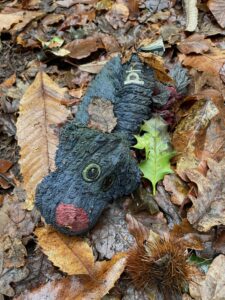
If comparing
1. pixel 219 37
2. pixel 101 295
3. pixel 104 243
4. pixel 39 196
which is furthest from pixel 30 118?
pixel 219 37

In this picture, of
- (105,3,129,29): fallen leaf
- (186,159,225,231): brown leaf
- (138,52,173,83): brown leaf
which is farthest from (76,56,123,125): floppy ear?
(105,3,129,29): fallen leaf

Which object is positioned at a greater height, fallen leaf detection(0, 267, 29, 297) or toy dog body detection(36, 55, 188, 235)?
toy dog body detection(36, 55, 188, 235)

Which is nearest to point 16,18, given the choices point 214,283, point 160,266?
point 160,266

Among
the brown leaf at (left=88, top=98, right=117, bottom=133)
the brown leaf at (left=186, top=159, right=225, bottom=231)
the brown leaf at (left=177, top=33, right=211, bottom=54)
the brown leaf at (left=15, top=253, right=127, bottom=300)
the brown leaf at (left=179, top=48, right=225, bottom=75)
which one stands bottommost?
the brown leaf at (left=15, top=253, right=127, bottom=300)

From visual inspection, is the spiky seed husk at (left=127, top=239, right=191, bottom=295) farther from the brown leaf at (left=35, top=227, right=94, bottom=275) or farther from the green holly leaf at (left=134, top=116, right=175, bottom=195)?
the green holly leaf at (left=134, top=116, right=175, bottom=195)

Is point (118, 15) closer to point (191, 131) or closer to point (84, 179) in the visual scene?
point (191, 131)

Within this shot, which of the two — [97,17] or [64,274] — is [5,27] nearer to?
[97,17]

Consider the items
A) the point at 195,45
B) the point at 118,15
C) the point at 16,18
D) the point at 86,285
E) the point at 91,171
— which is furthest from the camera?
the point at 16,18
